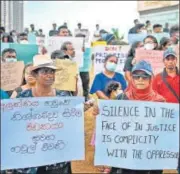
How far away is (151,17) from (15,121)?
39.8m

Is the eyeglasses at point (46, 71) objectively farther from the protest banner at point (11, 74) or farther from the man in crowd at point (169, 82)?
the protest banner at point (11, 74)

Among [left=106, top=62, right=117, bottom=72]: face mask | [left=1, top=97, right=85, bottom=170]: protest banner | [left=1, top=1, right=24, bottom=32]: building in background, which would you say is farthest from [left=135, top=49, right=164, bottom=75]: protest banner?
[left=1, top=1, right=24, bottom=32]: building in background

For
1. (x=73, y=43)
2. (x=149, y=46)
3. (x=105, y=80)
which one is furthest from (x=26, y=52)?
(x=105, y=80)

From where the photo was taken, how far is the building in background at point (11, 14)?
8496cm

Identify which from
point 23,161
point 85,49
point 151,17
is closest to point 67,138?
point 23,161

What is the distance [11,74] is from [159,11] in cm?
3663

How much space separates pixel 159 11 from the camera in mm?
42406

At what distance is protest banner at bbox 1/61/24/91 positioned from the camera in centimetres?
692

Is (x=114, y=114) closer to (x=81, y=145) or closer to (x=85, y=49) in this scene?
(x=81, y=145)

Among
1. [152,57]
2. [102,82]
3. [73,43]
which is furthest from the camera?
[73,43]

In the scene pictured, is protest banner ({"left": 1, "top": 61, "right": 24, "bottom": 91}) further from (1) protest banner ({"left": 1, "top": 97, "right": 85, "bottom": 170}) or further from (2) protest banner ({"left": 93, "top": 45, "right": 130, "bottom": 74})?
(1) protest banner ({"left": 1, "top": 97, "right": 85, "bottom": 170})

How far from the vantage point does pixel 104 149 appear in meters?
4.18

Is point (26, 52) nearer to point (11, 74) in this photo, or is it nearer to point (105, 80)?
point (11, 74)

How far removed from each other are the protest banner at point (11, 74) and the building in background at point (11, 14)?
2892 inches
